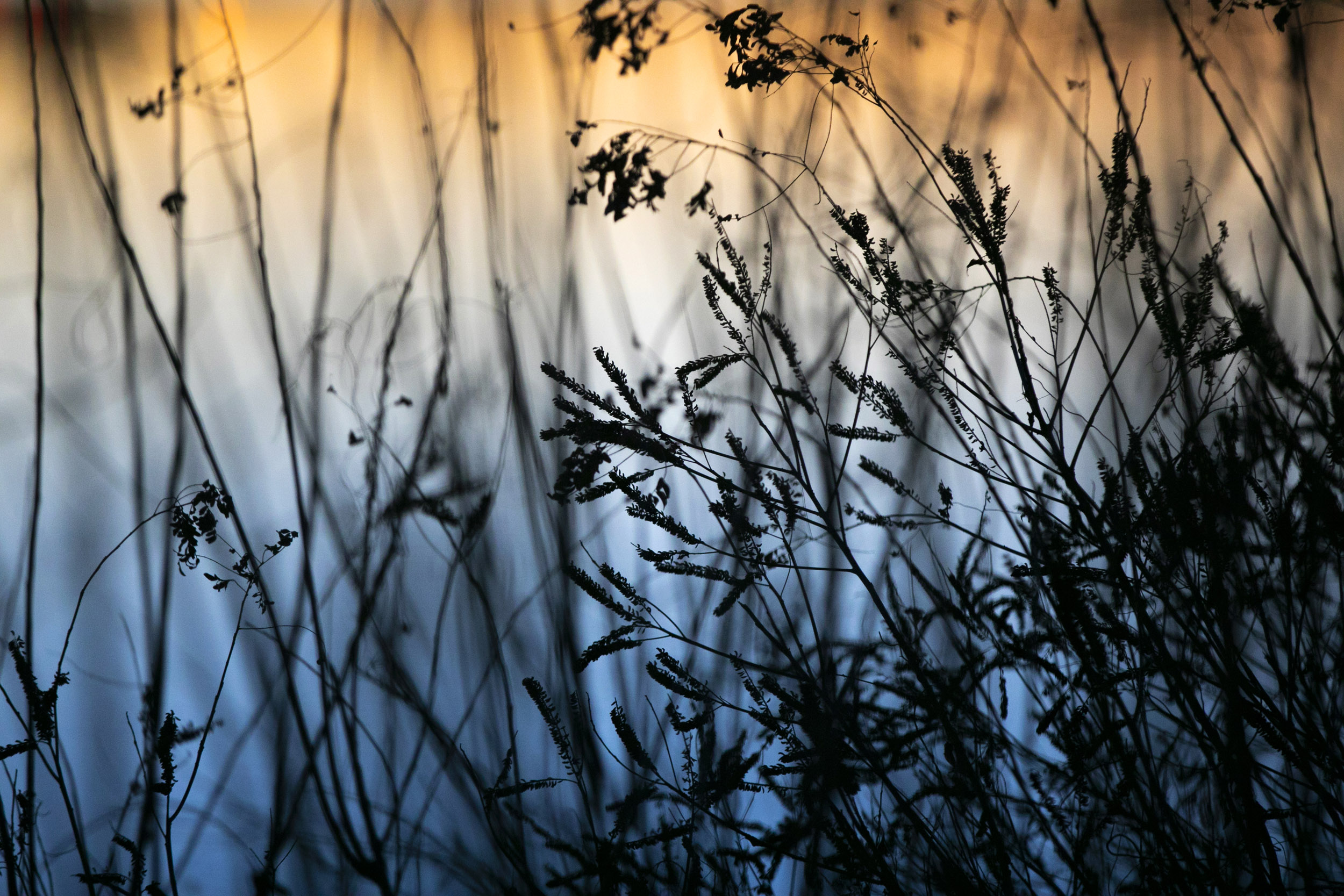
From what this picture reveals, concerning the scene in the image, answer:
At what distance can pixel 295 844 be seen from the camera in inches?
50.4

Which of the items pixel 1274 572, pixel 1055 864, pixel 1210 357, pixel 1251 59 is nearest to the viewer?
pixel 1210 357

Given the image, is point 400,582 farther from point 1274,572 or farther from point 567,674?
point 1274,572

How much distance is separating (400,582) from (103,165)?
2.68 ft

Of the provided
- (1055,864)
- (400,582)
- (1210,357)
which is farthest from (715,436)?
(1055,864)

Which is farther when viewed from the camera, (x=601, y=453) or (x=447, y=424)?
(x=447, y=424)

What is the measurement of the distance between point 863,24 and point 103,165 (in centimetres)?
125

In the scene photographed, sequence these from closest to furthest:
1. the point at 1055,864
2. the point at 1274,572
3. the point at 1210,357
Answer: the point at 1210,357 < the point at 1274,572 < the point at 1055,864

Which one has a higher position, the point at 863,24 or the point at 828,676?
the point at 863,24

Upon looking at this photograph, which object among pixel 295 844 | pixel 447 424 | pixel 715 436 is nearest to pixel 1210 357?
pixel 715 436

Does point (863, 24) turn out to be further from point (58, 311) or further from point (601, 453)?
point (58, 311)

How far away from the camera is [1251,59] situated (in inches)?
53.5

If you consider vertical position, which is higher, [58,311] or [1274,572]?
[58,311]

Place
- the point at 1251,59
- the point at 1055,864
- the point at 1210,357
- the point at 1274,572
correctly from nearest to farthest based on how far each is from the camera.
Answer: the point at 1210,357 < the point at 1274,572 < the point at 1055,864 < the point at 1251,59

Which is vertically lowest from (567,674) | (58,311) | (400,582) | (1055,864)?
(1055,864)
